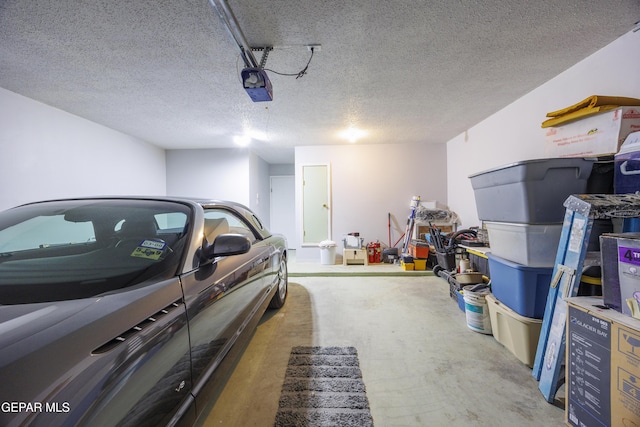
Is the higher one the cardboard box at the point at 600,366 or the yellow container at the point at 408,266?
the cardboard box at the point at 600,366

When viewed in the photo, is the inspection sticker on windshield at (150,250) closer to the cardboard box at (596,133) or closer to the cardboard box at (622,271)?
the cardboard box at (622,271)

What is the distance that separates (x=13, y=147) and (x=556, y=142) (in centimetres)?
573

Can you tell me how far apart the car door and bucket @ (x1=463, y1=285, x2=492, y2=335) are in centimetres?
189

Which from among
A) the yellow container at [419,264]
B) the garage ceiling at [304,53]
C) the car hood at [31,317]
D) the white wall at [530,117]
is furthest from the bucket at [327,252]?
the car hood at [31,317]

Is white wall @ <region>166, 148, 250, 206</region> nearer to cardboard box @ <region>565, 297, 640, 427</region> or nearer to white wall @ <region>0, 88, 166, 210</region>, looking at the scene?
white wall @ <region>0, 88, 166, 210</region>

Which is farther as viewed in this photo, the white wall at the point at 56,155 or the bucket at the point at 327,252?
the bucket at the point at 327,252

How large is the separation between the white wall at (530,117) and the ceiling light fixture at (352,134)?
6.12 feet

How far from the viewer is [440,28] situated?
1714 millimetres

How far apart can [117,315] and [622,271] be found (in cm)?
203

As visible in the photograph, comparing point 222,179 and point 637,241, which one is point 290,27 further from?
point 222,179

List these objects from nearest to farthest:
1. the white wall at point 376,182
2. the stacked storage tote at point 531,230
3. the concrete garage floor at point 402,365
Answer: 1. the concrete garage floor at point 402,365
2. the stacked storage tote at point 531,230
3. the white wall at point 376,182

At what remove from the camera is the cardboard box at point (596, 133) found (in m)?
1.55

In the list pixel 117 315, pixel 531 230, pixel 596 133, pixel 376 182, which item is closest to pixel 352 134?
pixel 376 182

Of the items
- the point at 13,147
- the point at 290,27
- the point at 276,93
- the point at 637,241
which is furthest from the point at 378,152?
the point at 13,147
